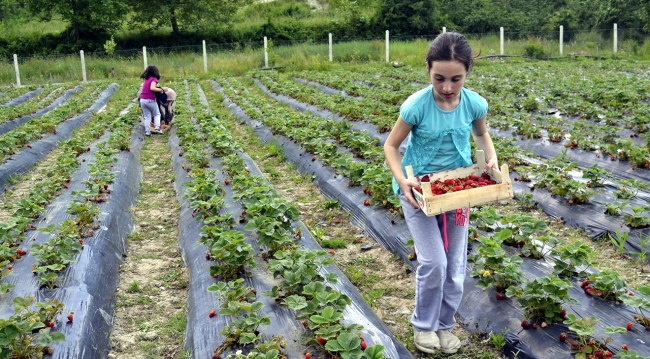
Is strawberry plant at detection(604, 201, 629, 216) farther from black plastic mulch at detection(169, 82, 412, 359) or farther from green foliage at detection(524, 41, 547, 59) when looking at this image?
green foliage at detection(524, 41, 547, 59)

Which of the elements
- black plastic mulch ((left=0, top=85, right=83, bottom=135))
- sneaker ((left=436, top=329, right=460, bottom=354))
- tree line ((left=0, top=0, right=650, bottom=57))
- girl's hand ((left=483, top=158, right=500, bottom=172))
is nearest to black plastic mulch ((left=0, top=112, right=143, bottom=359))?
sneaker ((left=436, top=329, right=460, bottom=354))

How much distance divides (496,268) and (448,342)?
0.63m

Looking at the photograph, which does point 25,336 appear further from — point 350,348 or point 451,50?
point 451,50

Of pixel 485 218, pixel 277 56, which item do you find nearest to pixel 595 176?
pixel 485 218

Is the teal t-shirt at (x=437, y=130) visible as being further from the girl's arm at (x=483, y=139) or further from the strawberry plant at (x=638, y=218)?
the strawberry plant at (x=638, y=218)

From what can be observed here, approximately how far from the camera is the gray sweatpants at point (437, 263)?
306 centimetres

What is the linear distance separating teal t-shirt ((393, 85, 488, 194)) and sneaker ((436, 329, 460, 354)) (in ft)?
2.92

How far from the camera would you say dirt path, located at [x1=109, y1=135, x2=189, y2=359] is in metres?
3.81

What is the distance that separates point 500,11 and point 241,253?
3758 centimetres

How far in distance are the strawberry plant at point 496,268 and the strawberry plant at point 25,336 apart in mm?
2430

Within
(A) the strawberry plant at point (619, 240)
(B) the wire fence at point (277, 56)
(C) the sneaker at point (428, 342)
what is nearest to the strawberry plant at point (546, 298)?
(C) the sneaker at point (428, 342)

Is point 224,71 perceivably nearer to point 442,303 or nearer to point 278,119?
point 278,119

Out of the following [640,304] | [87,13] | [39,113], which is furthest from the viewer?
[87,13]

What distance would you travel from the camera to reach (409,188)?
2.96m
